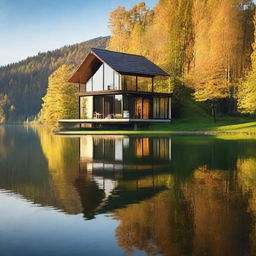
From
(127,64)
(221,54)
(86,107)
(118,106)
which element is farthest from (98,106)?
(221,54)

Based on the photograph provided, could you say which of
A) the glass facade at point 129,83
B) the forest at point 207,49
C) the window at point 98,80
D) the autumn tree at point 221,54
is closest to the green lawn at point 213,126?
the forest at point 207,49

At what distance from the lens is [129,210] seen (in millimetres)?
7180

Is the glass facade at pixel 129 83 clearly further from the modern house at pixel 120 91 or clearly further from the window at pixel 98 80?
the window at pixel 98 80

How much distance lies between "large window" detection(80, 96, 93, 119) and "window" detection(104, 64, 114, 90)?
9.30 ft

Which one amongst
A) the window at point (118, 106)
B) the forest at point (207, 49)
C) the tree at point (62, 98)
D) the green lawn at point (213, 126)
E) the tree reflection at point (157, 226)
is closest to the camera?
the tree reflection at point (157, 226)

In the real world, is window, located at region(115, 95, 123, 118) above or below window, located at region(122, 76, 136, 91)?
below

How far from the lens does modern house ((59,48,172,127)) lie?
1690 inches

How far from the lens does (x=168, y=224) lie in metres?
6.24

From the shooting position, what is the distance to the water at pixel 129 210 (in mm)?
5344

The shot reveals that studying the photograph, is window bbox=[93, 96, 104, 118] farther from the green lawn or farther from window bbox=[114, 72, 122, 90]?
the green lawn

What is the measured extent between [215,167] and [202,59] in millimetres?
38397

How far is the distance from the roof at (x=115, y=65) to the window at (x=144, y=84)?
6.50 ft

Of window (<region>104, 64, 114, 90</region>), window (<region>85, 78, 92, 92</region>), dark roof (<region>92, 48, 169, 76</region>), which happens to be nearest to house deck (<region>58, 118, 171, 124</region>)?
window (<region>104, 64, 114, 90</region>)

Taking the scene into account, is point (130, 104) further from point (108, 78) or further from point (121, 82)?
point (108, 78)
